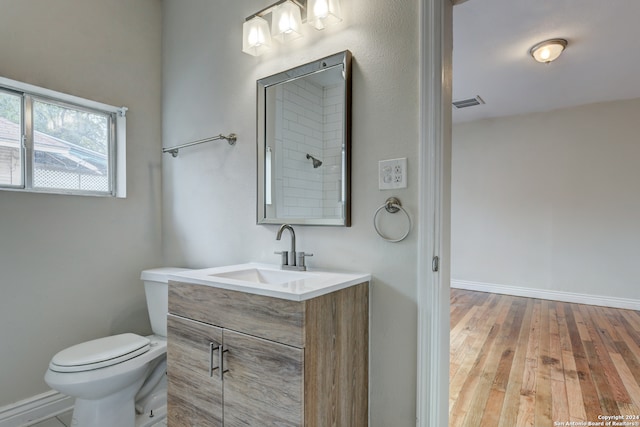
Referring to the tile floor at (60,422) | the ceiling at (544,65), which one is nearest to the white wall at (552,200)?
the ceiling at (544,65)

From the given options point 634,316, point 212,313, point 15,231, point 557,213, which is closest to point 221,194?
point 212,313

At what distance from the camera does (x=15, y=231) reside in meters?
1.66

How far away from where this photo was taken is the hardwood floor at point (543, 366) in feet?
5.55

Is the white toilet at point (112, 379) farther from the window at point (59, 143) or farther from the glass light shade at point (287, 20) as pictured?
the glass light shade at point (287, 20)

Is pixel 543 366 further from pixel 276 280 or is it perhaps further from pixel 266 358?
pixel 266 358

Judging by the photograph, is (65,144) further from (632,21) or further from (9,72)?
(632,21)

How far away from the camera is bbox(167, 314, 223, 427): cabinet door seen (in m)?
1.21

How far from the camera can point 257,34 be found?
5.45ft

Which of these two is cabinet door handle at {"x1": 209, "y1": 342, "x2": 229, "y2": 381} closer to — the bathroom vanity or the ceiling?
the bathroom vanity

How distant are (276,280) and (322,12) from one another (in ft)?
3.97

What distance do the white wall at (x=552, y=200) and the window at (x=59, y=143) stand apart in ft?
13.6

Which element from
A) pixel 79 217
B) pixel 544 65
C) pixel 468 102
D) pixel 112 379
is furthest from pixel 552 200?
pixel 79 217

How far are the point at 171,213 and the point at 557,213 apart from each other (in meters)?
4.29

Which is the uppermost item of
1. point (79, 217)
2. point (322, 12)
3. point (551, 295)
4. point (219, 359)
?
point (322, 12)
